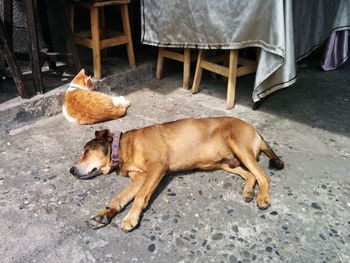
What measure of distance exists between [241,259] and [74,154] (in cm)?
182

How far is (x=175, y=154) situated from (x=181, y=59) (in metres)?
2.16

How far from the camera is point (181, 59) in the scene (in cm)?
462

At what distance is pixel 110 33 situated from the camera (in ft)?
15.8

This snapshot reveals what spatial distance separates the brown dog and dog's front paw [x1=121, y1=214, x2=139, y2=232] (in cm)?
16

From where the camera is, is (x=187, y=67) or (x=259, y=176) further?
(x=187, y=67)

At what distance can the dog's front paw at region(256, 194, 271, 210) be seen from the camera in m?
2.53

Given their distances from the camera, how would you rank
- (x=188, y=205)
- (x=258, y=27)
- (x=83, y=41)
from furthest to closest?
(x=83, y=41) → (x=258, y=27) → (x=188, y=205)

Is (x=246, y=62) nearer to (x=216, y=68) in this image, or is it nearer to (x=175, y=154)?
(x=216, y=68)

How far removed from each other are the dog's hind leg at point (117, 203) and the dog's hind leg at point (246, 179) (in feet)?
2.44

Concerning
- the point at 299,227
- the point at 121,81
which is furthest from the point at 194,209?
the point at 121,81

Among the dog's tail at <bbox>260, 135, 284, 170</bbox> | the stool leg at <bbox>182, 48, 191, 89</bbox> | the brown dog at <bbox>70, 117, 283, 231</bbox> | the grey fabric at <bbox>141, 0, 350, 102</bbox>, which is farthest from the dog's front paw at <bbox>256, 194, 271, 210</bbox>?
the stool leg at <bbox>182, 48, 191, 89</bbox>

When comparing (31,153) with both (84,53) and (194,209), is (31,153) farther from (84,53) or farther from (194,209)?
(84,53)

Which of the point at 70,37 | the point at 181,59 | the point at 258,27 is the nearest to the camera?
the point at 258,27

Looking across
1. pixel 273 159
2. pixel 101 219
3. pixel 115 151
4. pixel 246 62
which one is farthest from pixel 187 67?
pixel 101 219
